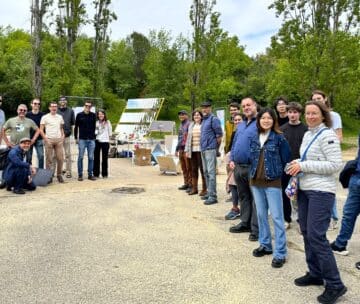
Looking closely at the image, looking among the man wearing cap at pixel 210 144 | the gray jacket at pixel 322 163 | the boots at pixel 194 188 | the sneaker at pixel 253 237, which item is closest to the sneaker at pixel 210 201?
the man wearing cap at pixel 210 144

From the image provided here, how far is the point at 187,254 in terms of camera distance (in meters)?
4.64

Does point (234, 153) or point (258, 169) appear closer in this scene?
point (258, 169)

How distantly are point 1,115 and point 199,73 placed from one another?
12605 millimetres

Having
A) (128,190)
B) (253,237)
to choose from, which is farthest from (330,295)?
(128,190)

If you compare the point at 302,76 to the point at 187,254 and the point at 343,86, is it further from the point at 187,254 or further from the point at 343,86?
the point at 187,254

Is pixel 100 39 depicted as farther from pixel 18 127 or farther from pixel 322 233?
pixel 322 233

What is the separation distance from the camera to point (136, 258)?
4508 mm

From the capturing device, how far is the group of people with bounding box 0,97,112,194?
8164 mm

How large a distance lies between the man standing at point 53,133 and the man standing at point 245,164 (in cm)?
488

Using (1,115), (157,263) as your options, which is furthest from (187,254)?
(1,115)

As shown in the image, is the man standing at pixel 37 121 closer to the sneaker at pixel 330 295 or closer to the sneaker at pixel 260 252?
the sneaker at pixel 260 252

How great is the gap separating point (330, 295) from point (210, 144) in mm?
4052

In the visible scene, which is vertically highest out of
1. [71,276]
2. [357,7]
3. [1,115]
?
[357,7]

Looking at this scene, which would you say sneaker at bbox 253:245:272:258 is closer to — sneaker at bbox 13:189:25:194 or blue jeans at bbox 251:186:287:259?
blue jeans at bbox 251:186:287:259
